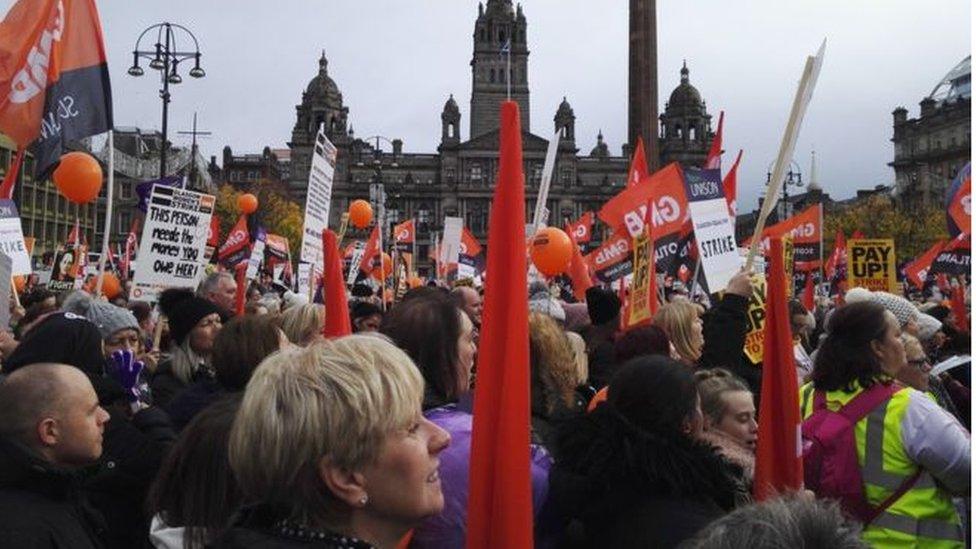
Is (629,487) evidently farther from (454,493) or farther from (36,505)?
(36,505)

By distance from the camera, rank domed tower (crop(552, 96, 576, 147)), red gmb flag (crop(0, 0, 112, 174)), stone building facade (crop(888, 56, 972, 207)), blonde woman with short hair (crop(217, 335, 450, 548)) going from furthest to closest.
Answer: domed tower (crop(552, 96, 576, 147)), stone building facade (crop(888, 56, 972, 207)), red gmb flag (crop(0, 0, 112, 174)), blonde woman with short hair (crop(217, 335, 450, 548))

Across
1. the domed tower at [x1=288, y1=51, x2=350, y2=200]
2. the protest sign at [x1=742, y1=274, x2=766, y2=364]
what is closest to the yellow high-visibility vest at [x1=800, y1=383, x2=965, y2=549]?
the protest sign at [x1=742, y1=274, x2=766, y2=364]

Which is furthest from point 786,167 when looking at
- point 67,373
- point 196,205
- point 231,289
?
point 196,205

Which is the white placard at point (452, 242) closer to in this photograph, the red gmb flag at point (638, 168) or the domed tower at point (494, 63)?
the red gmb flag at point (638, 168)

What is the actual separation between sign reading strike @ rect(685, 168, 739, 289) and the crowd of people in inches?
131

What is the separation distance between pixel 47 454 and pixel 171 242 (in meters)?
5.83

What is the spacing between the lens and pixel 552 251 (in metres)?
13.2

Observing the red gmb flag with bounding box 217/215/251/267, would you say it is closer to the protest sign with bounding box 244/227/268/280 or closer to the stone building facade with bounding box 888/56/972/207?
the protest sign with bounding box 244/227/268/280

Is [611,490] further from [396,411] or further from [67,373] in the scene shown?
[67,373]

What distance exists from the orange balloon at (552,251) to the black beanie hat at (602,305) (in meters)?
5.84

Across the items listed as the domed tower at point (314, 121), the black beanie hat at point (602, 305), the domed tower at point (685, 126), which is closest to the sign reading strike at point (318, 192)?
the black beanie hat at point (602, 305)

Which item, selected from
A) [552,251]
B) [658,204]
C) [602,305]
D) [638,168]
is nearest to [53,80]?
[602,305]

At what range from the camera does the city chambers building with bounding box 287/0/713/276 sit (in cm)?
10225

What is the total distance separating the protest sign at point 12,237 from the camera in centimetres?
898
